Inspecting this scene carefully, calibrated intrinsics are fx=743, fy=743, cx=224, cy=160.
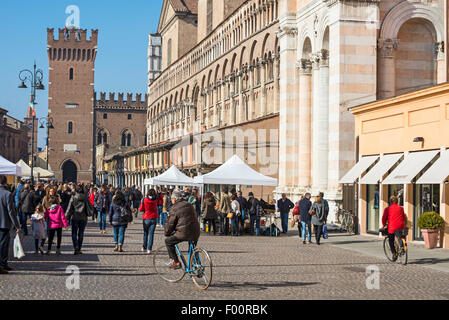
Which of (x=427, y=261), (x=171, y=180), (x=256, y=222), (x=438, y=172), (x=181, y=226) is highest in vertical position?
(x=438, y=172)

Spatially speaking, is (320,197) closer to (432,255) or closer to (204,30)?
(432,255)

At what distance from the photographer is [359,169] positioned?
2511cm

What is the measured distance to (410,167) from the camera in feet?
Answer: 69.6

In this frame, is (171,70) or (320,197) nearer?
(320,197)

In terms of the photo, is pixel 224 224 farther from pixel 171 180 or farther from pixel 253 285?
pixel 253 285

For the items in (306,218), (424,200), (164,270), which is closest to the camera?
(164,270)

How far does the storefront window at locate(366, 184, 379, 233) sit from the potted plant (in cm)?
439

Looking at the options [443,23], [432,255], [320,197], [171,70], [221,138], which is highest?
[171,70]

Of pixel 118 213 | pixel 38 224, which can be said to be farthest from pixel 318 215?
pixel 38 224

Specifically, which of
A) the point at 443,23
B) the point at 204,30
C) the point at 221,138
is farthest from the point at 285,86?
the point at 204,30

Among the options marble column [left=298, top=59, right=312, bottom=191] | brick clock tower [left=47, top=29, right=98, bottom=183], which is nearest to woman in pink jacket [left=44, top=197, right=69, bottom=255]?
marble column [left=298, top=59, right=312, bottom=191]

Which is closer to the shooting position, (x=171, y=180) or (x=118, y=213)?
(x=118, y=213)

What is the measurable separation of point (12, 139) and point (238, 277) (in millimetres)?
105488

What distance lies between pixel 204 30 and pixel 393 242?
6460 centimetres
